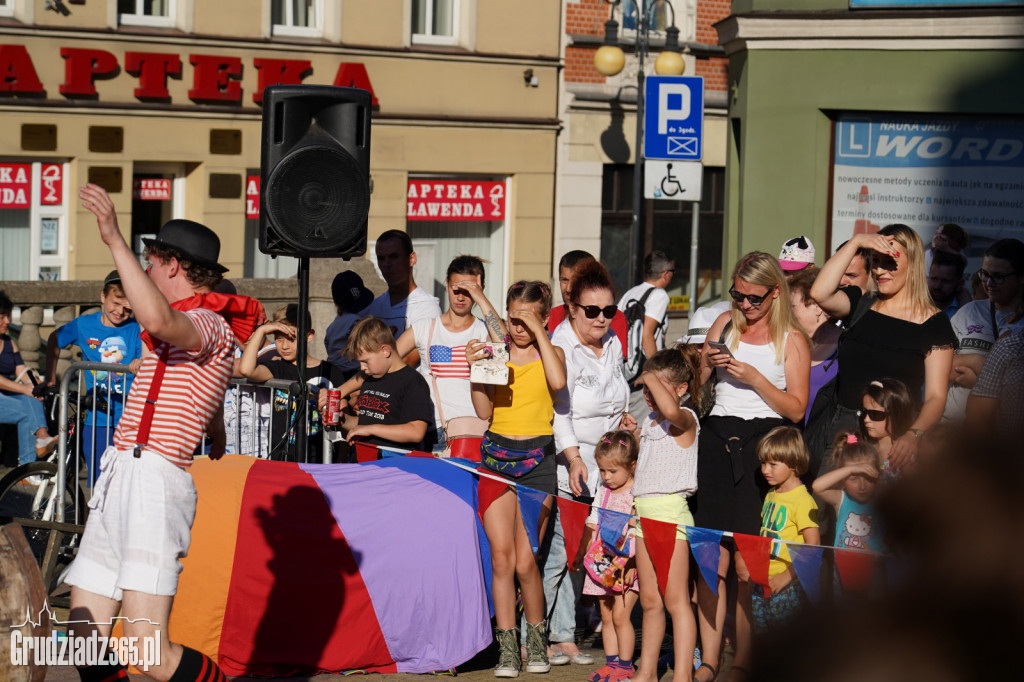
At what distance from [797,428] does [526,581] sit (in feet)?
4.83

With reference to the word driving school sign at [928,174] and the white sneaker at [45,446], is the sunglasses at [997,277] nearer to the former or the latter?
the word driving school sign at [928,174]

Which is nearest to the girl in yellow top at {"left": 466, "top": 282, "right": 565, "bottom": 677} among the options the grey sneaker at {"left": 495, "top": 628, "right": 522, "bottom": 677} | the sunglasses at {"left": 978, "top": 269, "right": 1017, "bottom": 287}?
the grey sneaker at {"left": 495, "top": 628, "right": 522, "bottom": 677}

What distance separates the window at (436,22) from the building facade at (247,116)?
0.08 ft

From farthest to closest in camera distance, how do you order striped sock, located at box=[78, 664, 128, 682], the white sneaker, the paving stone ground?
the white sneaker < the paving stone ground < striped sock, located at box=[78, 664, 128, 682]

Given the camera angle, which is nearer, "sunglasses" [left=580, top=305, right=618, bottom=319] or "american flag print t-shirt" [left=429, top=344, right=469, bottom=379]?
"sunglasses" [left=580, top=305, right=618, bottom=319]

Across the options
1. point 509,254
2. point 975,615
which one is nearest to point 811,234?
point 509,254

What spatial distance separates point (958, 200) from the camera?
1186cm

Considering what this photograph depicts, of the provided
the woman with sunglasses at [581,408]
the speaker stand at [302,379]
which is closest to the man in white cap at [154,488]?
the woman with sunglasses at [581,408]

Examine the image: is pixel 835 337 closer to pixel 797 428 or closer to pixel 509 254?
pixel 797 428

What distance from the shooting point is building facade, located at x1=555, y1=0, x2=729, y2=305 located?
2238cm

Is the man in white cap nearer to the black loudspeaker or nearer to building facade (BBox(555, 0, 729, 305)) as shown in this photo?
the black loudspeaker

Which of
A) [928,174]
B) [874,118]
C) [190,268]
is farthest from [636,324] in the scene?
[190,268]

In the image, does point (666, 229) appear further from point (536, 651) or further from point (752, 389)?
point (536, 651)

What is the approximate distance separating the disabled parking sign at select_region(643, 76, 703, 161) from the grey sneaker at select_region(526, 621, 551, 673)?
7544 millimetres
